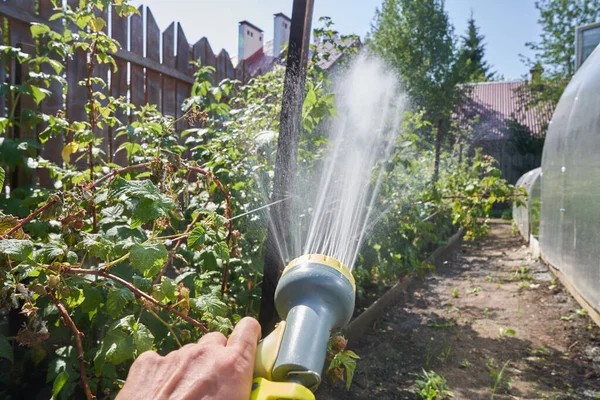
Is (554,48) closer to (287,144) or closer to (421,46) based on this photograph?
(421,46)

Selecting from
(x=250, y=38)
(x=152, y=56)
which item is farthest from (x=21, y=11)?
(x=250, y=38)

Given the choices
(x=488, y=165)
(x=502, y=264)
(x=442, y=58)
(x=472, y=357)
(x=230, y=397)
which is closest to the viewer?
(x=230, y=397)

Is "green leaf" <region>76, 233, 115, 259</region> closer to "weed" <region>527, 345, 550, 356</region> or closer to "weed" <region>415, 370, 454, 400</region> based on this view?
"weed" <region>415, 370, 454, 400</region>

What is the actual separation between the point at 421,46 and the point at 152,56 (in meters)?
17.4

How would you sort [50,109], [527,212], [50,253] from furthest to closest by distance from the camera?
[527,212], [50,109], [50,253]

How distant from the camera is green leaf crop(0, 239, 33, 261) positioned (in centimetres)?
100

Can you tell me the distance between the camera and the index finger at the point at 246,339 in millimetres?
740

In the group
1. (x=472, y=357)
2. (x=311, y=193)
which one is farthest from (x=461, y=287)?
(x=311, y=193)

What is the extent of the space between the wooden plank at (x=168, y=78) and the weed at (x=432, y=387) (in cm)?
259

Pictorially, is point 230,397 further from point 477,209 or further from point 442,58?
point 442,58

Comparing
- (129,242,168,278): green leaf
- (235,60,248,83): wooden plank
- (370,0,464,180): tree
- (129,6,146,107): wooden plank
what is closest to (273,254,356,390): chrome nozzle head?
(129,242,168,278): green leaf

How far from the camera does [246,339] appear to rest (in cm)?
76

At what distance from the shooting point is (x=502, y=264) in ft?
20.4

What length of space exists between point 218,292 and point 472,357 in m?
2.01
